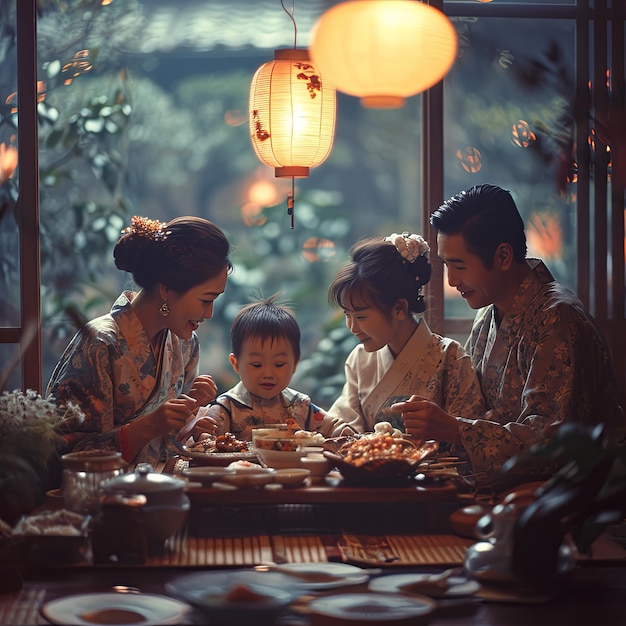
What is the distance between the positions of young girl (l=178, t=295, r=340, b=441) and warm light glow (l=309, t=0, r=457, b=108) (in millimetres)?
892

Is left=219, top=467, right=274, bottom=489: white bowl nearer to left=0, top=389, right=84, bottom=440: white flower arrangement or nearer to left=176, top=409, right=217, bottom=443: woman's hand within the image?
left=0, top=389, right=84, bottom=440: white flower arrangement

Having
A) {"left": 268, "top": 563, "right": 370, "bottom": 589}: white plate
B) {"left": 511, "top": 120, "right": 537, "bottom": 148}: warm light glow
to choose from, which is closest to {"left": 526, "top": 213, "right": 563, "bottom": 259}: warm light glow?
{"left": 511, "top": 120, "right": 537, "bottom": 148}: warm light glow

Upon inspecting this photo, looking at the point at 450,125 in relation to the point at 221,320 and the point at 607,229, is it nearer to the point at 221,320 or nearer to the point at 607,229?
the point at 607,229

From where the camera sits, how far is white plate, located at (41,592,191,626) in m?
1.57

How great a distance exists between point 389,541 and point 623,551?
50cm

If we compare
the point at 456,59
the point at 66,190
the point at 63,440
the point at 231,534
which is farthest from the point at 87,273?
the point at 231,534

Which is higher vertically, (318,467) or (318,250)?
(318,250)

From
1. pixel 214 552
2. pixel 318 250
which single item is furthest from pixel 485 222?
pixel 318 250

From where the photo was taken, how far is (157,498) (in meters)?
1.92

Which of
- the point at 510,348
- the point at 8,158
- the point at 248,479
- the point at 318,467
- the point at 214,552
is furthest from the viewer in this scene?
the point at 8,158

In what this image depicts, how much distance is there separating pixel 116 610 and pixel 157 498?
0.33m

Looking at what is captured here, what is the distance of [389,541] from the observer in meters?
2.08

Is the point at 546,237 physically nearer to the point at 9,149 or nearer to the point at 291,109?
the point at 291,109

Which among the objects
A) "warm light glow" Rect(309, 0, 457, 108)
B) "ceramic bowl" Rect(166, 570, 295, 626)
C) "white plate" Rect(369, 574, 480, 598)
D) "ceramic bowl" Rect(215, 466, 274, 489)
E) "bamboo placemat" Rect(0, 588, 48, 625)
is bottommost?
"bamboo placemat" Rect(0, 588, 48, 625)
